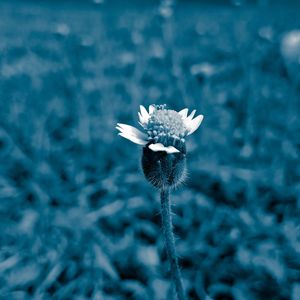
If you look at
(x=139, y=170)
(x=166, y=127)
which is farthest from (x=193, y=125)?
(x=139, y=170)

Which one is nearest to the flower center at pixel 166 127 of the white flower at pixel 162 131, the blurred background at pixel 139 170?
the white flower at pixel 162 131

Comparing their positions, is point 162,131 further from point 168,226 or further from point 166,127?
point 168,226

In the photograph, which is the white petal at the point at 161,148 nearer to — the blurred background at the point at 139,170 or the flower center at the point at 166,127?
the flower center at the point at 166,127

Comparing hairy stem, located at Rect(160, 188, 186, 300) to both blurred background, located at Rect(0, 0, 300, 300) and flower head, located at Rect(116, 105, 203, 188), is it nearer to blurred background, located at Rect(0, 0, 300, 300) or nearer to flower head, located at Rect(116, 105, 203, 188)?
flower head, located at Rect(116, 105, 203, 188)

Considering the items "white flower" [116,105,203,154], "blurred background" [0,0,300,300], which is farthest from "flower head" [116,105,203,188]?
"blurred background" [0,0,300,300]

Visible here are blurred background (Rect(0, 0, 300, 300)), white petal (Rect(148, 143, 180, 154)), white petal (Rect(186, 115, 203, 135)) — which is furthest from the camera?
blurred background (Rect(0, 0, 300, 300))

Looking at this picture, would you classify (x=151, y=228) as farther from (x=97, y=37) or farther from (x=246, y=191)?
(x=97, y=37)
